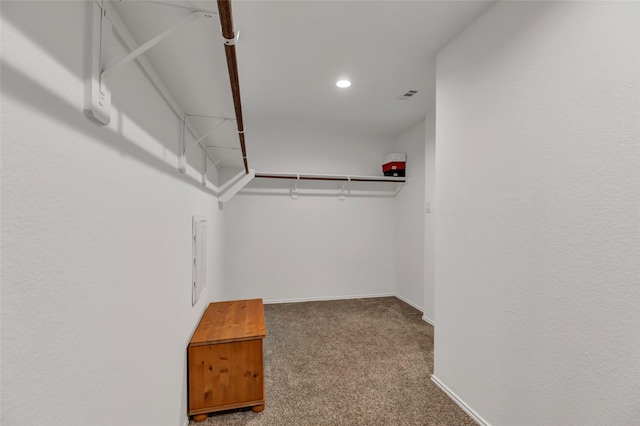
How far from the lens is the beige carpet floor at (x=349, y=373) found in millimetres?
1778

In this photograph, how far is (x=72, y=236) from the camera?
635 mm

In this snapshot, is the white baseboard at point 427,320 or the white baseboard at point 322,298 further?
the white baseboard at point 322,298

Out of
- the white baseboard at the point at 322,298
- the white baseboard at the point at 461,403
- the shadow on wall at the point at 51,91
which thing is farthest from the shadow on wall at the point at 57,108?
the white baseboard at the point at 322,298

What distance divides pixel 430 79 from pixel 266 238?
2852mm

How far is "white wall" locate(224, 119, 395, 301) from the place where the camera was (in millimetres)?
4004

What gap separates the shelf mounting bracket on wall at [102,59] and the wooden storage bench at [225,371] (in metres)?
1.46

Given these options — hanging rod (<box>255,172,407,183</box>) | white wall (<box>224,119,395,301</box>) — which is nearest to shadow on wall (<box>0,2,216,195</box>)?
hanging rod (<box>255,172,407,183</box>)

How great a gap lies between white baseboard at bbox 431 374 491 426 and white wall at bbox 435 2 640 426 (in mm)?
30

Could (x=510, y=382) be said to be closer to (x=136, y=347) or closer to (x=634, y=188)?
(x=634, y=188)

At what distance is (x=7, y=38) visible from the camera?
0.46 meters

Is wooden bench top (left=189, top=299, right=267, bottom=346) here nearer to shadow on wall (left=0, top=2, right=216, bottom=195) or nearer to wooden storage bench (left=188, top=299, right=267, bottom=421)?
wooden storage bench (left=188, top=299, right=267, bottom=421)

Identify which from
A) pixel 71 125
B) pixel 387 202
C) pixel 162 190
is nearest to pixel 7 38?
pixel 71 125

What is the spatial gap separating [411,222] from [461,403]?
2436mm

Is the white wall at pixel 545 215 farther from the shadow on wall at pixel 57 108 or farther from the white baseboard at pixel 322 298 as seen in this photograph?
the white baseboard at pixel 322 298
